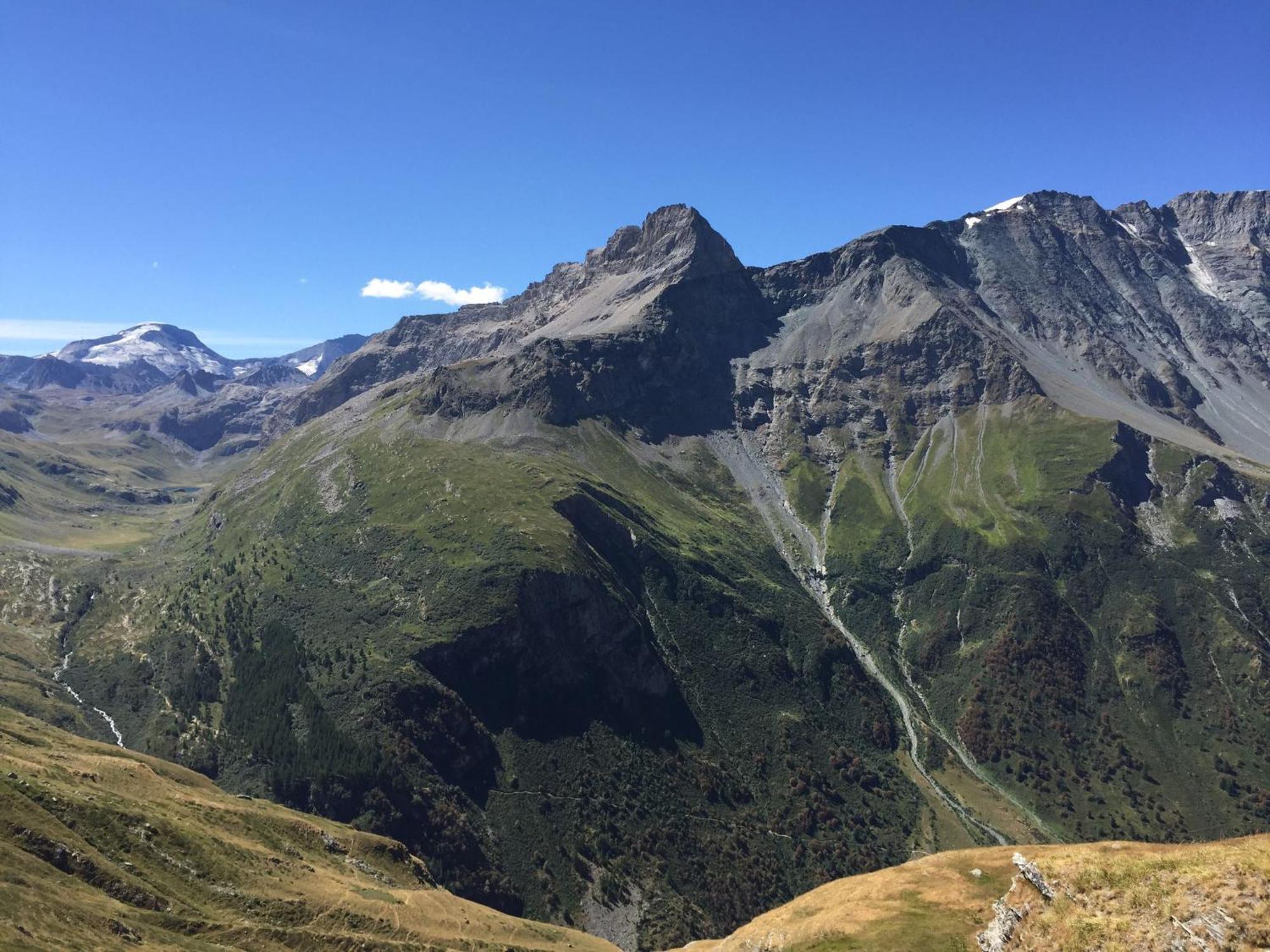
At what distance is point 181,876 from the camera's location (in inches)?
3878

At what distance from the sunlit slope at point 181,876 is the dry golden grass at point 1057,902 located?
173 ft

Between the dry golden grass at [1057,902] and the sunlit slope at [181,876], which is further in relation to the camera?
the sunlit slope at [181,876]

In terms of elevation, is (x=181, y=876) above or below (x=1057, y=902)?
below

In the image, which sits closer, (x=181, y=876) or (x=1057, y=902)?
(x=1057, y=902)

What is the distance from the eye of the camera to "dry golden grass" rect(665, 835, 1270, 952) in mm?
51875

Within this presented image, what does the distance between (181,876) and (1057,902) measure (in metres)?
105

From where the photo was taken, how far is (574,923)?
193m

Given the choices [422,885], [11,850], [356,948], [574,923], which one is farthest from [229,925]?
[574,923]

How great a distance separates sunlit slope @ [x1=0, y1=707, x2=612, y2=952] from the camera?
3157 inches

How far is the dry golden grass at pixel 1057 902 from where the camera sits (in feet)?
170

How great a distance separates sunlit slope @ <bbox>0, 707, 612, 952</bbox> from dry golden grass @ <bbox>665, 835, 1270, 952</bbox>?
173 ft

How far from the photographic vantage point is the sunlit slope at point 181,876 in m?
80.2

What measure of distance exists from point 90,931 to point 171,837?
30.4 m

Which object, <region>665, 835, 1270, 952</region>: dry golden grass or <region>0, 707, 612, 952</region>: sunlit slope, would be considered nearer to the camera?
<region>665, 835, 1270, 952</region>: dry golden grass
